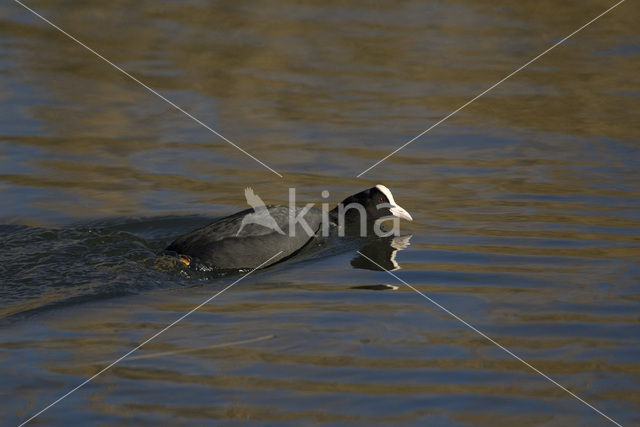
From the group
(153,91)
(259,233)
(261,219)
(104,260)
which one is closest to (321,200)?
(261,219)

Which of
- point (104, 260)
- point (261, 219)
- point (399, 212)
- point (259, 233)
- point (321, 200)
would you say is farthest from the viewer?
point (321, 200)

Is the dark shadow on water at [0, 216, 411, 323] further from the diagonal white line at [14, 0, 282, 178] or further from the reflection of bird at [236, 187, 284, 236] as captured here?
the diagonal white line at [14, 0, 282, 178]

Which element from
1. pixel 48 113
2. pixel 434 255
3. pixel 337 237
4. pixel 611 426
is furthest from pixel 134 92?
pixel 611 426

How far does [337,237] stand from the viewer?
8.82 metres

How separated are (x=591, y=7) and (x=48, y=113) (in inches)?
316

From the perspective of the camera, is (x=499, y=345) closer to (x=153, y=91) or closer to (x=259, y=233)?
(x=259, y=233)

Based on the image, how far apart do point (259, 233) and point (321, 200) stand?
1532 mm

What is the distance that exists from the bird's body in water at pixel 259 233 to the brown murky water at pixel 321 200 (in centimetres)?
21

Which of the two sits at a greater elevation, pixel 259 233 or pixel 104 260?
pixel 259 233

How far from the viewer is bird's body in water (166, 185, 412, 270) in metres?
7.70

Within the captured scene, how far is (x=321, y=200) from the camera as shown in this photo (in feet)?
30.8

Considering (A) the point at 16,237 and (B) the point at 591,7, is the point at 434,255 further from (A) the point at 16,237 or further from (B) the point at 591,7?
(B) the point at 591,7

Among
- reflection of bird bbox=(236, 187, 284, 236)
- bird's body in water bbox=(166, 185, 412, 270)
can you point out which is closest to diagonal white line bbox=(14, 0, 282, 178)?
bird's body in water bbox=(166, 185, 412, 270)

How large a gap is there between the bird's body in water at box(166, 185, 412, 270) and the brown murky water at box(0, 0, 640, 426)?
21cm
